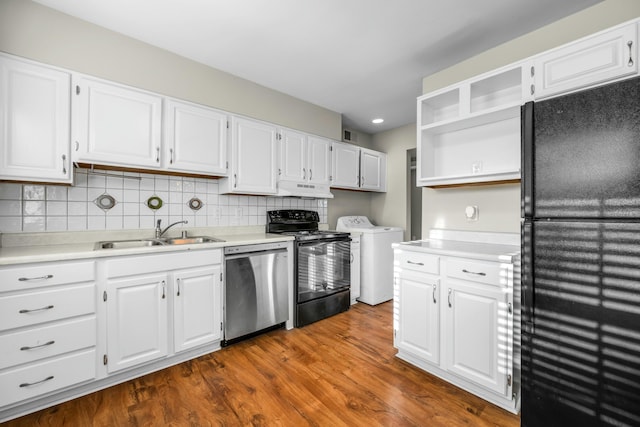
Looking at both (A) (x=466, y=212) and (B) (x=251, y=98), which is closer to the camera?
(A) (x=466, y=212)

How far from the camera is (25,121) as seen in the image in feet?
6.08

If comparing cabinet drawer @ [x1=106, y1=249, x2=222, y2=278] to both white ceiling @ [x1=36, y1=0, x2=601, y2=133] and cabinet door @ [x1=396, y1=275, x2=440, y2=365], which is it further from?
white ceiling @ [x1=36, y1=0, x2=601, y2=133]

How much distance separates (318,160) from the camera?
3.60 m

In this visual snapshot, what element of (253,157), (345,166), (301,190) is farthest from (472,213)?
(253,157)

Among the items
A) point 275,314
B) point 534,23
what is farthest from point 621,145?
point 275,314

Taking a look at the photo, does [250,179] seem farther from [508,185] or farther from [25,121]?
[508,185]

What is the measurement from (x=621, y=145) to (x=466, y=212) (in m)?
1.33

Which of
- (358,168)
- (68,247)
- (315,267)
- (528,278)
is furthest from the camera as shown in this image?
(358,168)

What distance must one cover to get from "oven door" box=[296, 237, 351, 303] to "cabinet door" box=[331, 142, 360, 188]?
880 millimetres

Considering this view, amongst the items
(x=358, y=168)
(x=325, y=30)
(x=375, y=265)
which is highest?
(x=325, y=30)

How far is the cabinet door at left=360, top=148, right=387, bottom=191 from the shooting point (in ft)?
14.0

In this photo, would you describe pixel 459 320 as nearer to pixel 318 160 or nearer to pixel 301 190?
pixel 301 190

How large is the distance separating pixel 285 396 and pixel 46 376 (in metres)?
1.45

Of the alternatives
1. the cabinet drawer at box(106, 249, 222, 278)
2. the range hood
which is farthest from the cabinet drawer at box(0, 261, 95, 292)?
the range hood
